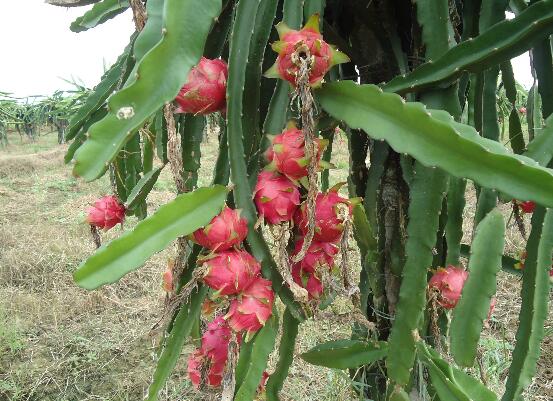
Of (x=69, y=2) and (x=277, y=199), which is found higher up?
(x=69, y=2)

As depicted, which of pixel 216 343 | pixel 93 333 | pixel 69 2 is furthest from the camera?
pixel 93 333

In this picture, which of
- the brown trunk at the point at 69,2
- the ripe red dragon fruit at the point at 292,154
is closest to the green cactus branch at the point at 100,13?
the brown trunk at the point at 69,2

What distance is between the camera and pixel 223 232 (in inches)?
23.9

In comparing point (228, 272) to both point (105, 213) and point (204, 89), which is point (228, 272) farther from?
point (105, 213)

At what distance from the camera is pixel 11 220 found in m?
4.60

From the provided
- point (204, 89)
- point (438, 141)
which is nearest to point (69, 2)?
point (204, 89)

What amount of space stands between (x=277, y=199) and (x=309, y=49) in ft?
0.59

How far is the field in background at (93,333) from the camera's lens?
2.00m

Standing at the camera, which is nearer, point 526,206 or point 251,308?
point 251,308

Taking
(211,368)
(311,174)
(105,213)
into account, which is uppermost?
(311,174)

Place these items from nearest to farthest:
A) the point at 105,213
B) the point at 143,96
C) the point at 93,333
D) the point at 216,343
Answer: the point at 143,96
the point at 216,343
the point at 105,213
the point at 93,333

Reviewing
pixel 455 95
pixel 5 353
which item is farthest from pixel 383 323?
pixel 5 353

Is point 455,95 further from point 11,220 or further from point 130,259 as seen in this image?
point 11,220

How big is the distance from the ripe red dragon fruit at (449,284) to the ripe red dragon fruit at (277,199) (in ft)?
1.07
